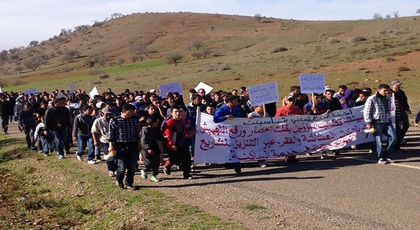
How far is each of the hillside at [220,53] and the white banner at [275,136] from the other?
21.1m

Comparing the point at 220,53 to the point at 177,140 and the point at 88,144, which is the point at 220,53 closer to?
the point at 88,144

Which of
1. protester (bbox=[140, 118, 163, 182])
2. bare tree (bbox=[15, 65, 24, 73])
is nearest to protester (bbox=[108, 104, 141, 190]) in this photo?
protester (bbox=[140, 118, 163, 182])

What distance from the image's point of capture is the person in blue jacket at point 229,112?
11.9 meters

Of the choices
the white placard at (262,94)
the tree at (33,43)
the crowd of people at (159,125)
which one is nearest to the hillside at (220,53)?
the tree at (33,43)

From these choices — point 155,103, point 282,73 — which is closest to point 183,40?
point 282,73

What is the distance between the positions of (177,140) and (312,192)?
3.02 m

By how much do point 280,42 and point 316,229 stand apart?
291 feet

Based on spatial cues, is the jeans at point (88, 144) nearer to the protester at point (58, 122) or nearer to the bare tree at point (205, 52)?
the protester at point (58, 122)

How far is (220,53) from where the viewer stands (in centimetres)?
9706

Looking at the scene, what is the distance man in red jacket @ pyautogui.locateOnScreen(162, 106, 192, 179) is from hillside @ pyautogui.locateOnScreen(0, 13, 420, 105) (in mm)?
24908

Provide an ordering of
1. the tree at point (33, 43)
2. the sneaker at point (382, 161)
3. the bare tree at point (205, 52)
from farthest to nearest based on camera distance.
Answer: the tree at point (33, 43) < the bare tree at point (205, 52) < the sneaker at point (382, 161)

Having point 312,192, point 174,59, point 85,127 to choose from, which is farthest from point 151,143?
point 174,59

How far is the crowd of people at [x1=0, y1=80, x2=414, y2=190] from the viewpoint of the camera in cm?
1034

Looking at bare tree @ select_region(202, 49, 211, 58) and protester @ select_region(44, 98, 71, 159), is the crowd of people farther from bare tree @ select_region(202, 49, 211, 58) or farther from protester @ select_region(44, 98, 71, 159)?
bare tree @ select_region(202, 49, 211, 58)
